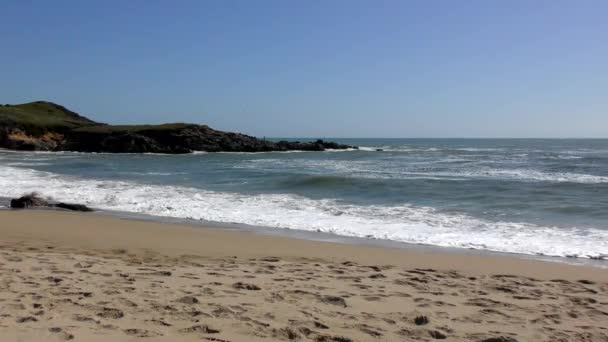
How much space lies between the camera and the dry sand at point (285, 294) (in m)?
4.43

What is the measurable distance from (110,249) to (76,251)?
527mm

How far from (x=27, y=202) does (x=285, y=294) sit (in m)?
10.5

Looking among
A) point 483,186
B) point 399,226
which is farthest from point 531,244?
point 483,186

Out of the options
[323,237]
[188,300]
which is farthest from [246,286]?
[323,237]

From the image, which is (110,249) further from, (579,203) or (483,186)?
(483,186)

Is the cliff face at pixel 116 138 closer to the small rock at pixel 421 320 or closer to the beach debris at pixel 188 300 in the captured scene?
the beach debris at pixel 188 300

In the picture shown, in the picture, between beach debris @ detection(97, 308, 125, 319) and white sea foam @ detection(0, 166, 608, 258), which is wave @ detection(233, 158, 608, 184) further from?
beach debris @ detection(97, 308, 125, 319)

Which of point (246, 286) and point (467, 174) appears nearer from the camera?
point (246, 286)

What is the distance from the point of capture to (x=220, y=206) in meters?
14.5

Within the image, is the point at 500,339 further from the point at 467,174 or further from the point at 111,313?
the point at 467,174

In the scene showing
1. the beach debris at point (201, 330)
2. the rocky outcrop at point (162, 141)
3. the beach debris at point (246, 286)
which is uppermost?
the rocky outcrop at point (162, 141)

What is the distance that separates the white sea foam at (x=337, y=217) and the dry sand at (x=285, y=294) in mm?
1585

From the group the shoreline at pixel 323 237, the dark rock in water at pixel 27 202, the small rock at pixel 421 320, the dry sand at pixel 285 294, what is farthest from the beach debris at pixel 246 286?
the dark rock in water at pixel 27 202

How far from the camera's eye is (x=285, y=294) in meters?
5.54
